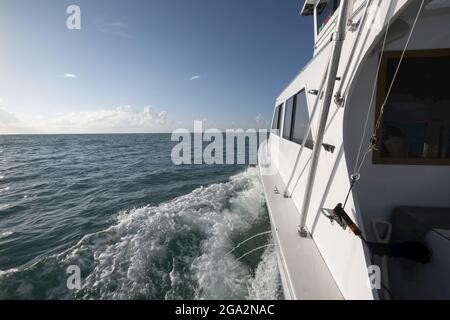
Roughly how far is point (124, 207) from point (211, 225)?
3.06 meters

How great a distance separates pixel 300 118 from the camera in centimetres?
378

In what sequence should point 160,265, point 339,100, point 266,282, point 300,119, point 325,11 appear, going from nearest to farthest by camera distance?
point 339,100
point 266,282
point 160,265
point 300,119
point 325,11

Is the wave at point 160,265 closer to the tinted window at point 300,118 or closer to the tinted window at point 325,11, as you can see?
the tinted window at point 300,118

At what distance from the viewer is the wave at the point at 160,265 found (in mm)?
2707

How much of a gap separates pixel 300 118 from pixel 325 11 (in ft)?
7.81

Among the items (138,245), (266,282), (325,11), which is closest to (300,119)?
(325,11)

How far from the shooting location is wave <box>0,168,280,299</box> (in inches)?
107

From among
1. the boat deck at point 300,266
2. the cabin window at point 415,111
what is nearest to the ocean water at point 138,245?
the boat deck at point 300,266

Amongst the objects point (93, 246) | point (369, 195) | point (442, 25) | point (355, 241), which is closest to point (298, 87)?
point (442, 25)

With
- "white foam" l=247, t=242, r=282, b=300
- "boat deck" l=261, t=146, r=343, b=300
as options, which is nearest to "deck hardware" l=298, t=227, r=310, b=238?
"boat deck" l=261, t=146, r=343, b=300

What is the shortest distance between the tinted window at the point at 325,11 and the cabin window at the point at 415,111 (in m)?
2.17

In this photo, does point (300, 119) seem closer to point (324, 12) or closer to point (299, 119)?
point (299, 119)

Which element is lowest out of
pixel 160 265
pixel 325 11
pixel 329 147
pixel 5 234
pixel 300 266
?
pixel 5 234

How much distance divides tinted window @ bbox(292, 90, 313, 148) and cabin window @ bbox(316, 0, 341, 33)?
1437 millimetres
